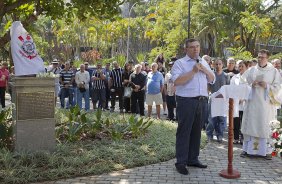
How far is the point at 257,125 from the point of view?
756 cm

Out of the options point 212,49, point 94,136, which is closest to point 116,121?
point 94,136

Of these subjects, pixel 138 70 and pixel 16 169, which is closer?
pixel 16 169

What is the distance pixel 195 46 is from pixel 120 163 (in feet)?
7.63

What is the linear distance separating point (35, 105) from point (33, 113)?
0.14 metres

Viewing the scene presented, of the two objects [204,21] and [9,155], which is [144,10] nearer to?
[204,21]

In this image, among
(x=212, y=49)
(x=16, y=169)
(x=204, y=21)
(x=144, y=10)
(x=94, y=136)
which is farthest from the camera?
(x=144, y=10)

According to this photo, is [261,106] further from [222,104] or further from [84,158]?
[84,158]

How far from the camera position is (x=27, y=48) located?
709 centimetres

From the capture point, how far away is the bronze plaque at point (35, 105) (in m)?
6.86

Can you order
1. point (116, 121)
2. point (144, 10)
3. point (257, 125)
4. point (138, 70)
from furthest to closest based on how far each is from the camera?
point (144, 10)
point (138, 70)
point (116, 121)
point (257, 125)

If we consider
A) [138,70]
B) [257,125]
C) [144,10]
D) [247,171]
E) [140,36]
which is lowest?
[247,171]

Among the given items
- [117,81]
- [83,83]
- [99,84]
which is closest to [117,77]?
[117,81]

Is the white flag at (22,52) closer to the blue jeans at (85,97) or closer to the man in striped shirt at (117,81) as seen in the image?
the man in striped shirt at (117,81)

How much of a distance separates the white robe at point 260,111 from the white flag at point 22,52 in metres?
4.06
